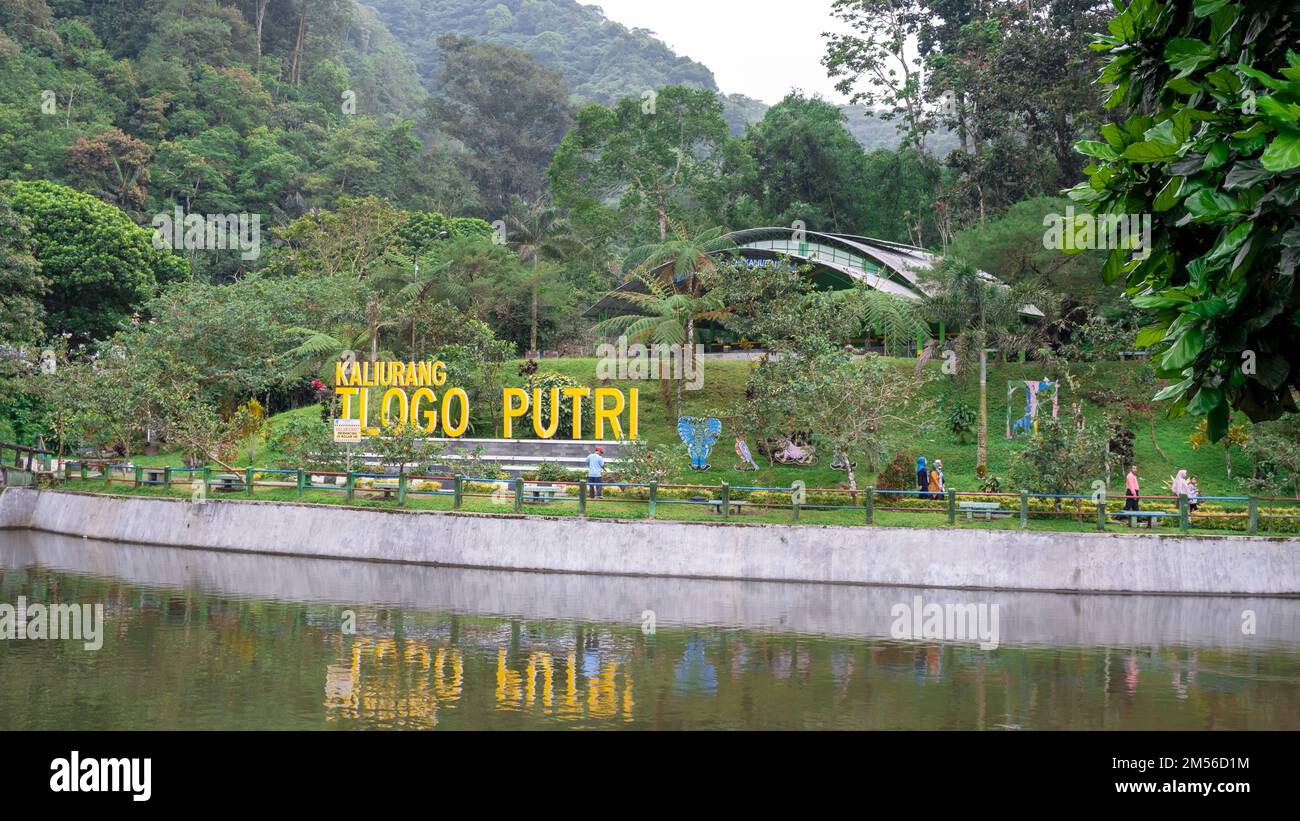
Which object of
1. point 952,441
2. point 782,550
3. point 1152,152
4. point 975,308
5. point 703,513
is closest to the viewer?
point 1152,152

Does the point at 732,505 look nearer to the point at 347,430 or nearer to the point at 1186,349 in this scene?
the point at 347,430

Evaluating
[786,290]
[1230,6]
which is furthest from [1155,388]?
[1230,6]

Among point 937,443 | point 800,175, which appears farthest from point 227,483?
point 800,175

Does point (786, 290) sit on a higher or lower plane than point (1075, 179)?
lower

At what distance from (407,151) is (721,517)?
62467 millimetres

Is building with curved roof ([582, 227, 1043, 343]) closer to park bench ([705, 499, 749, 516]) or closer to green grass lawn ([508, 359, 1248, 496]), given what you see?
green grass lawn ([508, 359, 1248, 496])

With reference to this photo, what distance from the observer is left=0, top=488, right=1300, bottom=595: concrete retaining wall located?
22547 millimetres

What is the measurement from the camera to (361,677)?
14.4 metres

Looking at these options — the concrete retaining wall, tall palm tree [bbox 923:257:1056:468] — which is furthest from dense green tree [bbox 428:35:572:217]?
the concrete retaining wall

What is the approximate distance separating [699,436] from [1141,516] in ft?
Result: 39.1

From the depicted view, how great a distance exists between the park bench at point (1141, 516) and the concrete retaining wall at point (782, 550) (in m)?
0.47

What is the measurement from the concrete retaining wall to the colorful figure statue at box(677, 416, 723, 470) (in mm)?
8035

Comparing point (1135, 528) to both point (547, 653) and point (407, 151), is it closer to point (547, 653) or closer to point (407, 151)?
point (547, 653)

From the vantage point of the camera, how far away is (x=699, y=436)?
3206 centimetres
